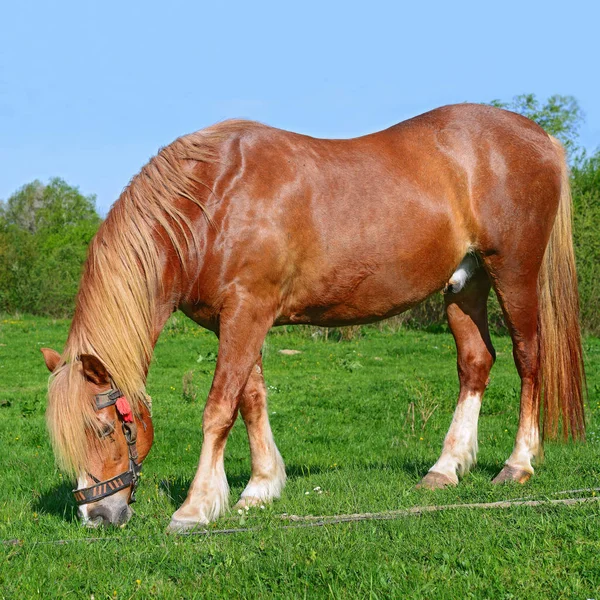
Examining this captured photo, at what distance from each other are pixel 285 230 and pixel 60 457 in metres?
1.82

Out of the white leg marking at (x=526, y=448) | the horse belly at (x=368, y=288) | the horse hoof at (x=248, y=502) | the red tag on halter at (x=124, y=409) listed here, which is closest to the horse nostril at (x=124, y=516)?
the red tag on halter at (x=124, y=409)

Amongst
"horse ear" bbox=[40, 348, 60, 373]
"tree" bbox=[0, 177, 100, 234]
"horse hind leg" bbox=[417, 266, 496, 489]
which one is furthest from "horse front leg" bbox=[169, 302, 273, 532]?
"tree" bbox=[0, 177, 100, 234]

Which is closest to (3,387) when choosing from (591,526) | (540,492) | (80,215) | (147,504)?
(147,504)

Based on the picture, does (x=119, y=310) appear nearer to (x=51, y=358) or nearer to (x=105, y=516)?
(x=51, y=358)

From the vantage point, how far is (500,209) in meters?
5.37

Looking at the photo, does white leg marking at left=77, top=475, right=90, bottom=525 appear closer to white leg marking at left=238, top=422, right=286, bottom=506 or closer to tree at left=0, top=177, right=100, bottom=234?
white leg marking at left=238, top=422, right=286, bottom=506

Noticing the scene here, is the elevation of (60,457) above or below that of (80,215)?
below

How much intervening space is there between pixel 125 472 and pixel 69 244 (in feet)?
123

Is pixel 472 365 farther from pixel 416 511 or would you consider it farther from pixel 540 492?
pixel 416 511

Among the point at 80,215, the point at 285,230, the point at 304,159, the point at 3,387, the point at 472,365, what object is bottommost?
the point at 3,387

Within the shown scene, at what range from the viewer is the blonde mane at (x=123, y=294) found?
402cm

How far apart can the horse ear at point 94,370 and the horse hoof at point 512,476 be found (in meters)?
2.72

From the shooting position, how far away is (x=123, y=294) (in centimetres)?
422

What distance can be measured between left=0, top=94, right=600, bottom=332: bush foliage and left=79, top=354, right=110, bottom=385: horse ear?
13613mm
